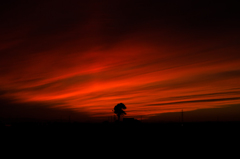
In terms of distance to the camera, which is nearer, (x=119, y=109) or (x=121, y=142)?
(x=121, y=142)

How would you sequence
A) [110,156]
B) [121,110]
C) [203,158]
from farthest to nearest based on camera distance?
1. [121,110]
2. [110,156]
3. [203,158]

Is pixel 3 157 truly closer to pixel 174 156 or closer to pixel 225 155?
A: pixel 174 156

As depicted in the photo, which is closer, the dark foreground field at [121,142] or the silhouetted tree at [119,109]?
the dark foreground field at [121,142]

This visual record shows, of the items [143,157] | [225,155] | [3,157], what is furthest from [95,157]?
[225,155]

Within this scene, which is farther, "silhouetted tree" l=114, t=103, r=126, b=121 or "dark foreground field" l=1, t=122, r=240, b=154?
"silhouetted tree" l=114, t=103, r=126, b=121

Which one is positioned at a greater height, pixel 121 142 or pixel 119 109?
pixel 119 109

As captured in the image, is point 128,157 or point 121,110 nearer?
point 128,157

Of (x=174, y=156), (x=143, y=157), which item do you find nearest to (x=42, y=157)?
(x=143, y=157)

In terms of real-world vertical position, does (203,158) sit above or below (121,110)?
below

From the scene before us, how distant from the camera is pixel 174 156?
20.1 m

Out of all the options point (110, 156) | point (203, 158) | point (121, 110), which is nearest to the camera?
point (203, 158)

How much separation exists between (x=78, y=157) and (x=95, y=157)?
1.42 meters

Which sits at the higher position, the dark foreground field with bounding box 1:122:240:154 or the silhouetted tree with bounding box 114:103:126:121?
the silhouetted tree with bounding box 114:103:126:121

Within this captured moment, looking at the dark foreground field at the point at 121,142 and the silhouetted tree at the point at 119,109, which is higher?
A: the silhouetted tree at the point at 119,109
